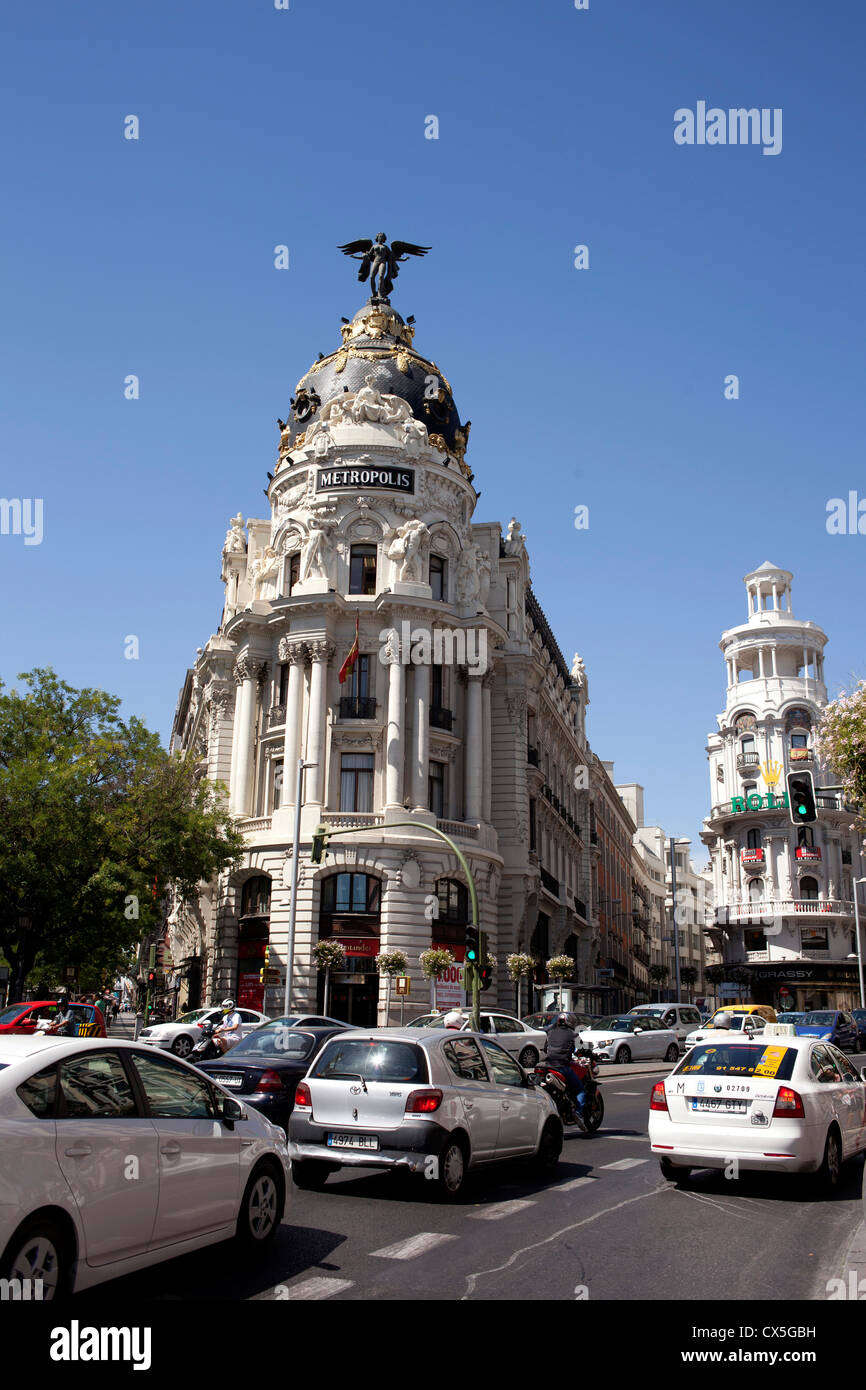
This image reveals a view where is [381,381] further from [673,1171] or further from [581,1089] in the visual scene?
[673,1171]

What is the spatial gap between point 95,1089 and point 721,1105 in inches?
261

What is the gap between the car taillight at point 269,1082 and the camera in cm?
1401

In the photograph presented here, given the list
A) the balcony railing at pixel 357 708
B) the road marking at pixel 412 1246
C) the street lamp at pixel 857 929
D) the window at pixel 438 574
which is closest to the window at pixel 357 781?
the balcony railing at pixel 357 708

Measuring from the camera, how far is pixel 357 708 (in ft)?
137

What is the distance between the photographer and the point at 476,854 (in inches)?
1631

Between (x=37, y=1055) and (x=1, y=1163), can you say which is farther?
(x=37, y=1055)

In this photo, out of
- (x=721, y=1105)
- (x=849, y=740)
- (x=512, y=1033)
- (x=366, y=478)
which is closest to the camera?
(x=721, y=1105)

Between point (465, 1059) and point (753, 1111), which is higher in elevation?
point (465, 1059)

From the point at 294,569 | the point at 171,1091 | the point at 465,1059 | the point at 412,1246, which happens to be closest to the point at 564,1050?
the point at 465,1059

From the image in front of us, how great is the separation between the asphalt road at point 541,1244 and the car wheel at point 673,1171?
12cm

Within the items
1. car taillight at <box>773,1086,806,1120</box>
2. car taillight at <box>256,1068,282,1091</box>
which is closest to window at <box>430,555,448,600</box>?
car taillight at <box>256,1068,282,1091</box>

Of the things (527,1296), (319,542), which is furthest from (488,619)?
(527,1296)
